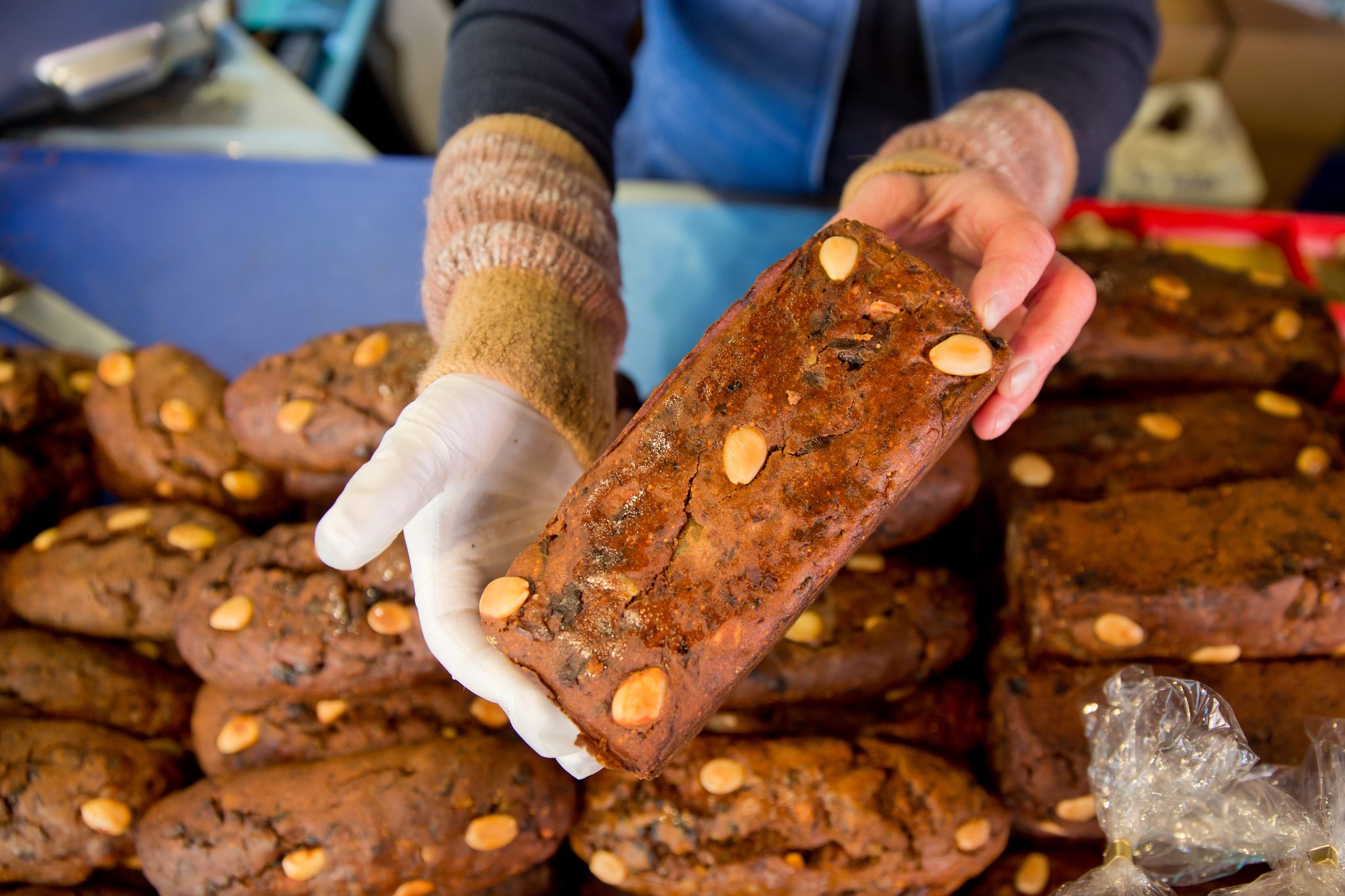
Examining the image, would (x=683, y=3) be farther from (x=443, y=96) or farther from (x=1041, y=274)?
(x=1041, y=274)

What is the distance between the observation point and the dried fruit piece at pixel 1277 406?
162 cm

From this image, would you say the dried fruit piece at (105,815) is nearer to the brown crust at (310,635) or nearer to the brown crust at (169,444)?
the brown crust at (310,635)

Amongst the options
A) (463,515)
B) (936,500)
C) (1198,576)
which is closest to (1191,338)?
(1198,576)

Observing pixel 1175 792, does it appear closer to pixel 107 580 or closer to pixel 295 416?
pixel 295 416

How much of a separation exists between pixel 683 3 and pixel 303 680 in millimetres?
1942

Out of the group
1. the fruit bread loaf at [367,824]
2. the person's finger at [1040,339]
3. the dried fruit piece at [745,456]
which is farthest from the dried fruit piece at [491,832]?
the person's finger at [1040,339]

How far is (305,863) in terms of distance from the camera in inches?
51.9

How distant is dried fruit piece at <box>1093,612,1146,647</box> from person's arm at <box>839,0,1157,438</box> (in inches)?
15.8

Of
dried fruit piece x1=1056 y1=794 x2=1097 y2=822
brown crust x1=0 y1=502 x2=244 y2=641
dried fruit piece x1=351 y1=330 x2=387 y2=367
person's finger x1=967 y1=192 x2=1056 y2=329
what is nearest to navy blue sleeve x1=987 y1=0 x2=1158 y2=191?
person's finger x1=967 y1=192 x2=1056 y2=329

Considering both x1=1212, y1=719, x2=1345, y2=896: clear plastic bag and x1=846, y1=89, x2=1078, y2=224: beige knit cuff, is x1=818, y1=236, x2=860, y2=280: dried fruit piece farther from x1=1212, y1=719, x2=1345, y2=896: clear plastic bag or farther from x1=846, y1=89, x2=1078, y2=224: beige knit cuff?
x1=1212, y1=719, x2=1345, y2=896: clear plastic bag

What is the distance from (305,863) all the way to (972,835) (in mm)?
1118

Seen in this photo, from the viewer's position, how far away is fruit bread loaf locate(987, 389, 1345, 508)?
155cm

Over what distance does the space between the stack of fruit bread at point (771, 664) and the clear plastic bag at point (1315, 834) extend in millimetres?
98

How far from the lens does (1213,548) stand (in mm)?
1383
